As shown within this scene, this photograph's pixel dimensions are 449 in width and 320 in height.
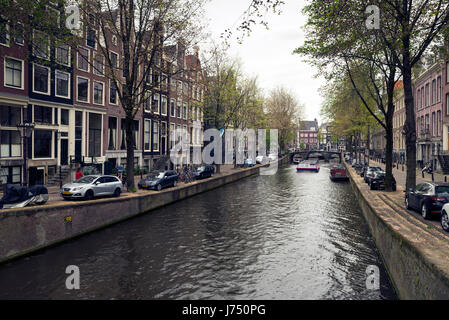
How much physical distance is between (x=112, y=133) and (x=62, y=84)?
770 cm

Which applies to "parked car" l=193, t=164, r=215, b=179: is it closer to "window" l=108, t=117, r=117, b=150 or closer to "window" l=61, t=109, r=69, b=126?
"window" l=108, t=117, r=117, b=150

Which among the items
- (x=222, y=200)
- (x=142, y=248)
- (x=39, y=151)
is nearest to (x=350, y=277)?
(x=142, y=248)

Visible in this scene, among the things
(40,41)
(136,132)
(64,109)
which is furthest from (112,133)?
(40,41)

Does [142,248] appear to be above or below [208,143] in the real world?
below

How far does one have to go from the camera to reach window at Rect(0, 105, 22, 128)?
76.2 ft

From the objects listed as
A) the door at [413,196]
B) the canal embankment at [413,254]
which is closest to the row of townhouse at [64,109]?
the door at [413,196]

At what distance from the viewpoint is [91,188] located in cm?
1780

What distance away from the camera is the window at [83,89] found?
97.7 ft

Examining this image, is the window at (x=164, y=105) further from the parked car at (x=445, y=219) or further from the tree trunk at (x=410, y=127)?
the parked car at (x=445, y=219)

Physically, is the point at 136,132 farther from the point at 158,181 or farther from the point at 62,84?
the point at 158,181

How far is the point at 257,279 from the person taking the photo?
36.1 ft

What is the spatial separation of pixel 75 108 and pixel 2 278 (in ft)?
69.8

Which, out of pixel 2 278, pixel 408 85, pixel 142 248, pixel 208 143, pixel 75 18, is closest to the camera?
pixel 2 278
